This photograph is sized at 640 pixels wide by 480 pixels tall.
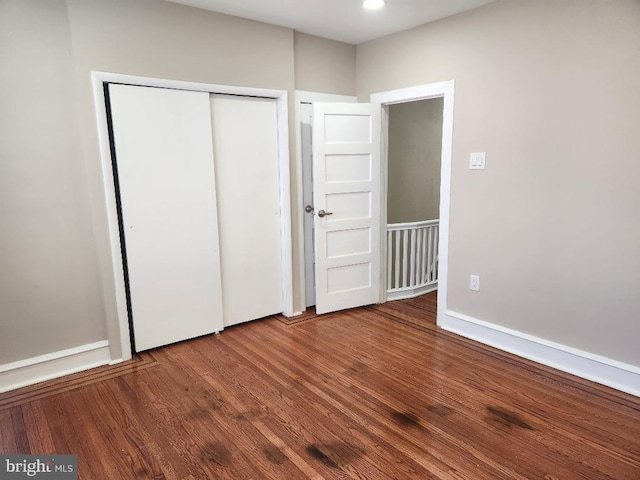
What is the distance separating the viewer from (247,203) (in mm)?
3459

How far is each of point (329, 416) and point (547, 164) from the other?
2130mm

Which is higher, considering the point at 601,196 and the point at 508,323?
the point at 601,196

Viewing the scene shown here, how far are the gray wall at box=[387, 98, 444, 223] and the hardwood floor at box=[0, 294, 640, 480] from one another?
2.30 meters

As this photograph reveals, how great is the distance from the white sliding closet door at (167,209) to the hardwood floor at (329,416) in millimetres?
309

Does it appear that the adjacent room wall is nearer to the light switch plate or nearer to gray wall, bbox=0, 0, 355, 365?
gray wall, bbox=0, 0, 355, 365

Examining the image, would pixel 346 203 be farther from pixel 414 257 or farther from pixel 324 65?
pixel 324 65

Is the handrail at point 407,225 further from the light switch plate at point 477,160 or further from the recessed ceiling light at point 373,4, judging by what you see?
the recessed ceiling light at point 373,4

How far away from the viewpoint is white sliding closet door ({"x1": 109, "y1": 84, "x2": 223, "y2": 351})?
2828 mm

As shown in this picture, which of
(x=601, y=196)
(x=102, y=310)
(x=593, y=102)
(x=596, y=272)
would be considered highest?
(x=593, y=102)

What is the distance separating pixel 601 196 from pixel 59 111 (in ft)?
11.2

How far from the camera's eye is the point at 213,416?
2.28 metres

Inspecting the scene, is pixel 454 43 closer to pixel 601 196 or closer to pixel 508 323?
pixel 601 196

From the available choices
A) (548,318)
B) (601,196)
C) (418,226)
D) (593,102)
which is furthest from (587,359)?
(418,226)

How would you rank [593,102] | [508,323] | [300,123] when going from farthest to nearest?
[300,123], [508,323], [593,102]
